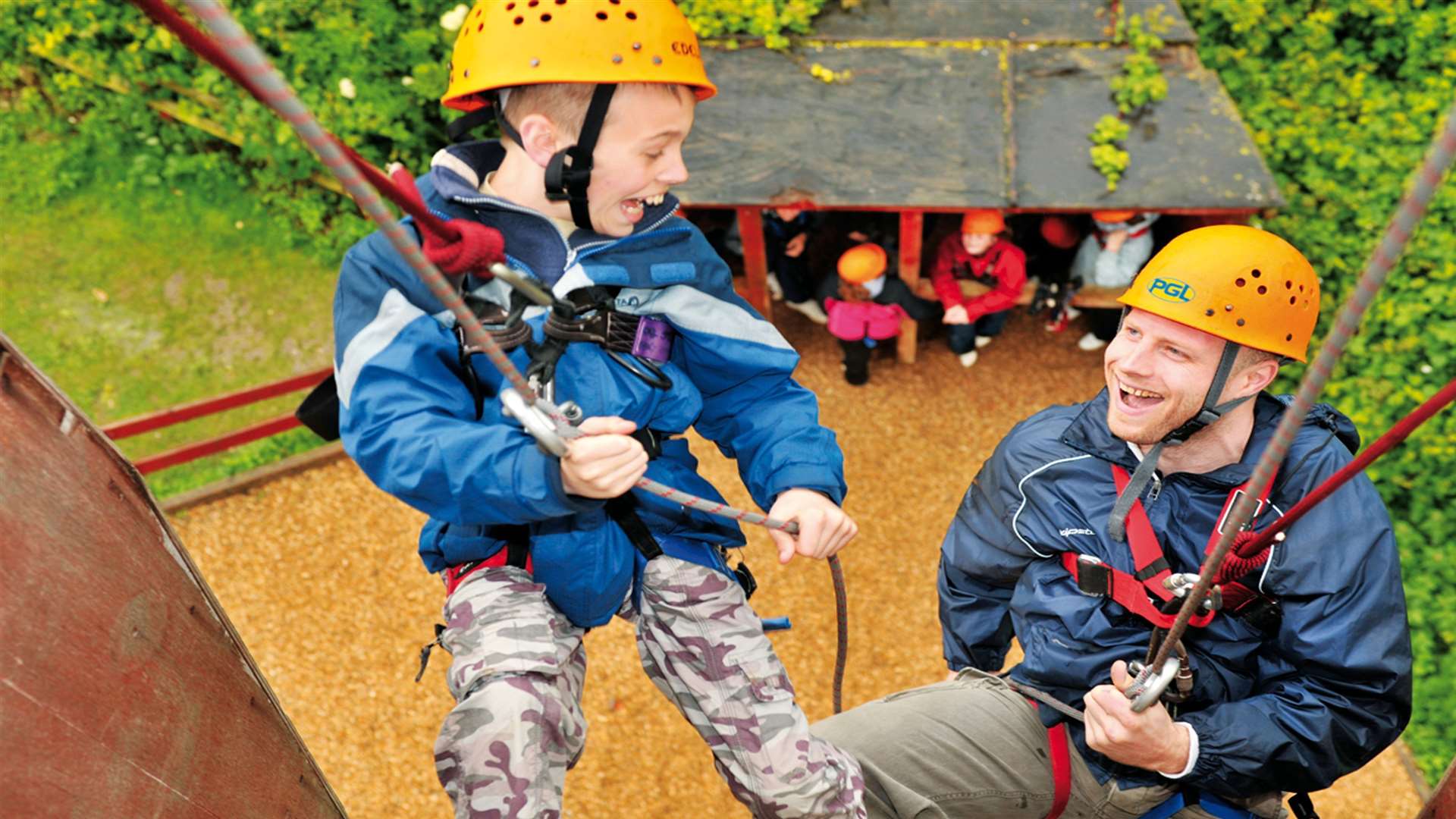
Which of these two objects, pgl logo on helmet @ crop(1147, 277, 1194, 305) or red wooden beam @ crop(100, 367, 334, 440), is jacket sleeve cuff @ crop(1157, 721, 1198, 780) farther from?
red wooden beam @ crop(100, 367, 334, 440)

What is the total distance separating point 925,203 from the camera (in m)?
5.86

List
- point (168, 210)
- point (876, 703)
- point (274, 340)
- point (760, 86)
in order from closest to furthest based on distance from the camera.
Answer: point (876, 703) → point (760, 86) → point (274, 340) → point (168, 210)

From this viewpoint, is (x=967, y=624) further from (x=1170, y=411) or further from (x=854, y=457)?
(x=854, y=457)

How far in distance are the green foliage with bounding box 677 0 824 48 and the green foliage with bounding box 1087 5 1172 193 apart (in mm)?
1802

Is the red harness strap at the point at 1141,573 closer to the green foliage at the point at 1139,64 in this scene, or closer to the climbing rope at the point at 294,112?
the climbing rope at the point at 294,112

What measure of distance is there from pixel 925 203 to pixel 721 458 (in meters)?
1.85

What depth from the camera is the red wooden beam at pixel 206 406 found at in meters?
6.04

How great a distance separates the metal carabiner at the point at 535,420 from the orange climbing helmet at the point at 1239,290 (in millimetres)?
1636

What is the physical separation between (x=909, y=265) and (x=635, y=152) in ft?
14.1

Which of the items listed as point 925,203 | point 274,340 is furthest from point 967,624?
point 274,340

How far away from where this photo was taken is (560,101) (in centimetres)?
244

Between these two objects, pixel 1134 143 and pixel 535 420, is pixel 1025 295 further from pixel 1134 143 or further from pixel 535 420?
pixel 535 420

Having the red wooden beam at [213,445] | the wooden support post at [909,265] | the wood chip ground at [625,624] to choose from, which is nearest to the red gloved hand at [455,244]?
the wood chip ground at [625,624]

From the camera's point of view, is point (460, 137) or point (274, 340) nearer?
point (460, 137)
